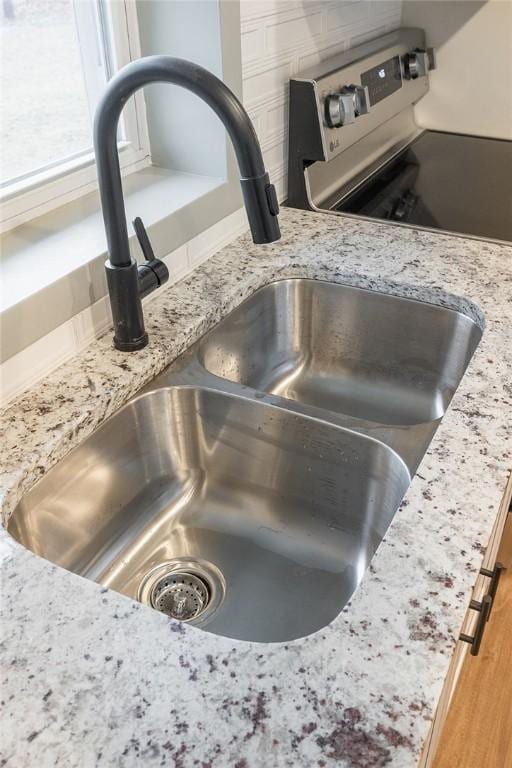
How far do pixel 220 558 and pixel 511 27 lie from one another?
169 cm

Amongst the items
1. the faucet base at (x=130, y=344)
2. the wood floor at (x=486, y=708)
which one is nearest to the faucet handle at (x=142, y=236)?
the faucet base at (x=130, y=344)

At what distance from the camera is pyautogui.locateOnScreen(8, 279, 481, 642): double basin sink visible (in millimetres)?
863

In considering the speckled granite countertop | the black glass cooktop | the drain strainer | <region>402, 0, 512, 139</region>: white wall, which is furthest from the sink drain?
<region>402, 0, 512, 139</region>: white wall

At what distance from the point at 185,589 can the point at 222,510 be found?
0.14 metres

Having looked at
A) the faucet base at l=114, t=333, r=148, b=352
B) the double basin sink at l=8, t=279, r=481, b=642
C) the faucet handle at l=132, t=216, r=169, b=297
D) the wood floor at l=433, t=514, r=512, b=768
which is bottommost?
the wood floor at l=433, t=514, r=512, b=768

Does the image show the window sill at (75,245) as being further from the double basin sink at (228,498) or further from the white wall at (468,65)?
the white wall at (468,65)

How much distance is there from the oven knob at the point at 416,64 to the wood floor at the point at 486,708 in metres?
1.16

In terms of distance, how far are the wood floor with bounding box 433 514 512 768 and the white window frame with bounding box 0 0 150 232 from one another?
1037 mm

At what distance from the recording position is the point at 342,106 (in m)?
1.37

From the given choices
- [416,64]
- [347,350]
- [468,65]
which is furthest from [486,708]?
[468,65]

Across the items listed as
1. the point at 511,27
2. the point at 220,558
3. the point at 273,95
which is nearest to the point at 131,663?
the point at 220,558

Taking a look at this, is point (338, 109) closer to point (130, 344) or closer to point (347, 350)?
point (347, 350)

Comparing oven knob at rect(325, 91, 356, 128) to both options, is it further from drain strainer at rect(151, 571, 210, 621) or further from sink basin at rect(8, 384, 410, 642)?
drain strainer at rect(151, 571, 210, 621)

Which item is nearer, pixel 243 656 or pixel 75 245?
pixel 243 656
